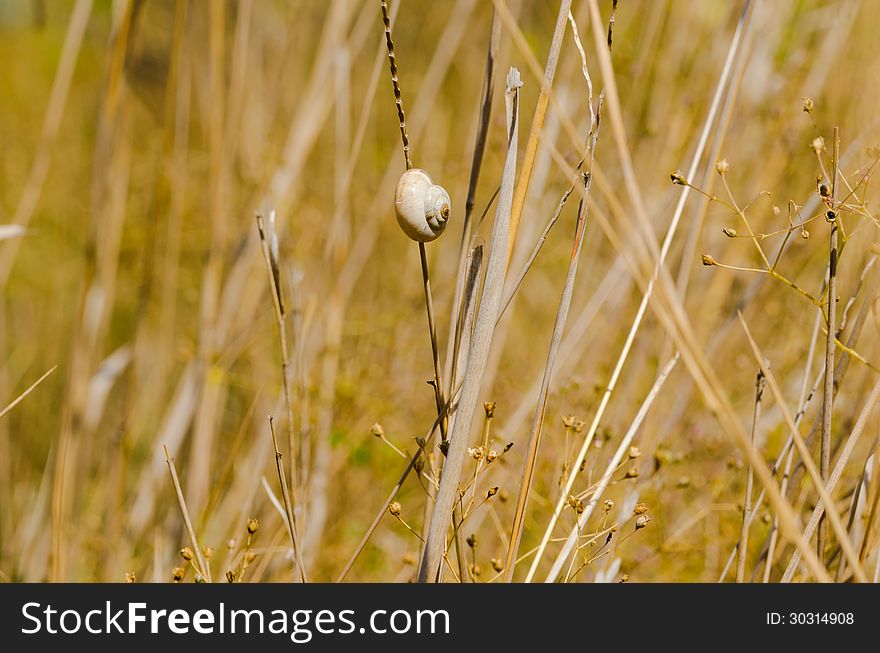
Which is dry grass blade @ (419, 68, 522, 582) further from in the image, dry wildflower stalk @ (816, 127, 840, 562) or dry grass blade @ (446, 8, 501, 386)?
dry wildflower stalk @ (816, 127, 840, 562)

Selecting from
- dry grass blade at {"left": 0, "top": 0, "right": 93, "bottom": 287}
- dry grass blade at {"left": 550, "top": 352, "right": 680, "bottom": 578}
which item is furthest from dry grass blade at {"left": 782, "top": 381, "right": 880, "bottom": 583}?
dry grass blade at {"left": 0, "top": 0, "right": 93, "bottom": 287}

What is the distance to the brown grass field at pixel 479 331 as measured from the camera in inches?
23.0

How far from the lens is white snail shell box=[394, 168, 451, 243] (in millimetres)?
459

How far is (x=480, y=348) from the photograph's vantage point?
0.46m

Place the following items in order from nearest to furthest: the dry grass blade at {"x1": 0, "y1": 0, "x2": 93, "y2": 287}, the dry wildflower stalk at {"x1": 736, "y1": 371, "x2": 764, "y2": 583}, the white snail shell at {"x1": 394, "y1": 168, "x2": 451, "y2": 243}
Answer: the white snail shell at {"x1": 394, "y1": 168, "x2": 451, "y2": 243} < the dry wildflower stalk at {"x1": 736, "y1": 371, "x2": 764, "y2": 583} < the dry grass blade at {"x1": 0, "y1": 0, "x2": 93, "y2": 287}

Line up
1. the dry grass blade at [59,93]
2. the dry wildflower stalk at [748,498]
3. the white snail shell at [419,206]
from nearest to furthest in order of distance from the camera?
the white snail shell at [419,206] < the dry wildflower stalk at [748,498] < the dry grass blade at [59,93]

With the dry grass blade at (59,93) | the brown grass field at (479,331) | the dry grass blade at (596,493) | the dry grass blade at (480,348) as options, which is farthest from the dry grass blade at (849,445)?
the dry grass blade at (59,93)

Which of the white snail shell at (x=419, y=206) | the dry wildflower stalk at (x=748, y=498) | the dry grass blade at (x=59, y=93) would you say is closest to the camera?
the white snail shell at (x=419, y=206)

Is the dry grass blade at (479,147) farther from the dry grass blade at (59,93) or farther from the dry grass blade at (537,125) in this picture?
the dry grass blade at (59,93)

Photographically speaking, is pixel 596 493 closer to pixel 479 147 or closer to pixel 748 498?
pixel 748 498

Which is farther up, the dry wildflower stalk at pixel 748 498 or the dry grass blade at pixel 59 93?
the dry grass blade at pixel 59 93
